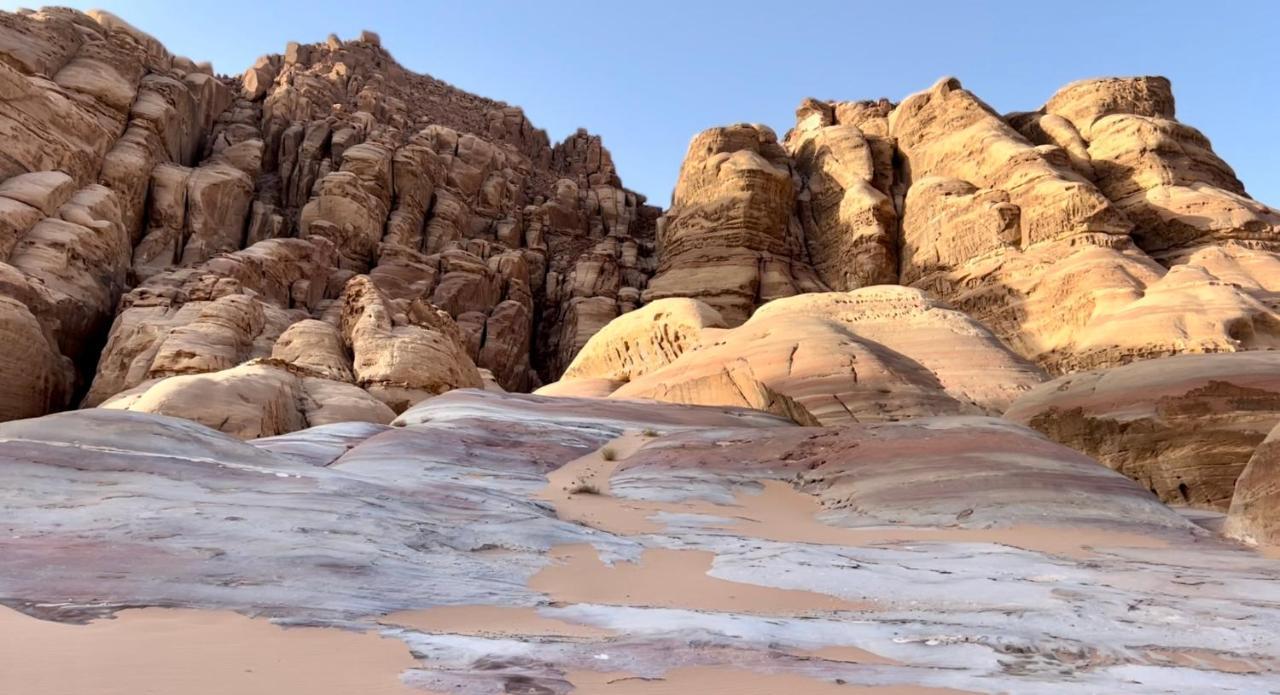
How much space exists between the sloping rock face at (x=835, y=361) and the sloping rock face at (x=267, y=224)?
8.17 metres

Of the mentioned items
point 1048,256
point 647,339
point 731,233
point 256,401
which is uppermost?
point 731,233

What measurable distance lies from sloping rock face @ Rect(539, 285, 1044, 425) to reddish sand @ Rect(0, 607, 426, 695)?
487 inches

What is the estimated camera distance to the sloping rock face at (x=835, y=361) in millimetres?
14664

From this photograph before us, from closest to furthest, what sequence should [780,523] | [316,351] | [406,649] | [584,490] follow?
[406,649] < [780,523] < [584,490] < [316,351]

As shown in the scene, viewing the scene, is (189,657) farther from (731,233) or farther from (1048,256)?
(731,233)

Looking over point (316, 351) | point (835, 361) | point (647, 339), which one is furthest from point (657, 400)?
point (316, 351)

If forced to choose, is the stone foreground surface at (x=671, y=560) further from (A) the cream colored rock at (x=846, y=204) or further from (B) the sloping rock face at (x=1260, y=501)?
(A) the cream colored rock at (x=846, y=204)

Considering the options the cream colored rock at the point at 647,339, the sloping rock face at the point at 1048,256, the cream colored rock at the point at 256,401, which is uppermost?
the sloping rock face at the point at 1048,256

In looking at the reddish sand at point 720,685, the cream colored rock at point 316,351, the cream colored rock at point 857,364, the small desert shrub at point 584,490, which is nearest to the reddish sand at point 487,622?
the reddish sand at point 720,685

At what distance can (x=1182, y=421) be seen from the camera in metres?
10.6

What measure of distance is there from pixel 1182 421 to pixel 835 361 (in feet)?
20.4

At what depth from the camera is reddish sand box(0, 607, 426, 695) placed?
2258 millimetres

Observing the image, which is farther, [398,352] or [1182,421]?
[398,352]

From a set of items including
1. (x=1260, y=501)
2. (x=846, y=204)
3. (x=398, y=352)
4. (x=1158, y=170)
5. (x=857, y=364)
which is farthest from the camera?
(x=846, y=204)
